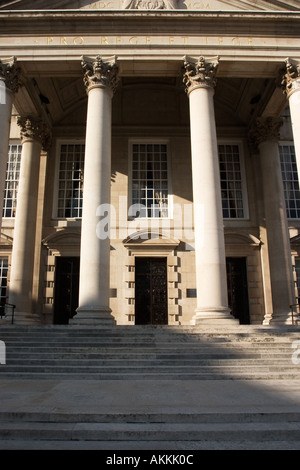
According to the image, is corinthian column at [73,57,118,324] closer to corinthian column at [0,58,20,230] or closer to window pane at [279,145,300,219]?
corinthian column at [0,58,20,230]

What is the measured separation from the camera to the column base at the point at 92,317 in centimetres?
1191

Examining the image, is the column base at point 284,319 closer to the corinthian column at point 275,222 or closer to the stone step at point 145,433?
the corinthian column at point 275,222

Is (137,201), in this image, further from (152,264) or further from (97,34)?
(97,34)

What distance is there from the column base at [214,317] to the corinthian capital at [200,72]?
8.57 meters

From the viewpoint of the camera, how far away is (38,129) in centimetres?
1892

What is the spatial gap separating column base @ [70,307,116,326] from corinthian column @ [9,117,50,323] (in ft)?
16.8

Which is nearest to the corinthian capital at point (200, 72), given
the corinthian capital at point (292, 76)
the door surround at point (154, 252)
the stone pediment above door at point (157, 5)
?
the stone pediment above door at point (157, 5)

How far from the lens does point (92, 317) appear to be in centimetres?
1205

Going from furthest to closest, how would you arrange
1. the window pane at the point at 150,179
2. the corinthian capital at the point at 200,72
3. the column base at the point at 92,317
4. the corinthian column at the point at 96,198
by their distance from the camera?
the window pane at the point at 150,179, the corinthian capital at the point at 200,72, the corinthian column at the point at 96,198, the column base at the point at 92,317

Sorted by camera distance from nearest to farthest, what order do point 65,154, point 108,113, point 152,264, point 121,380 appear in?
point 121,380 < point 108,113 < point 152,264 < point 65,154

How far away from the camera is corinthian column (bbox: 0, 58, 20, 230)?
549 inches

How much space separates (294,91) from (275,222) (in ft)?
19.1

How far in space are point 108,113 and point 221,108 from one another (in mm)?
8992
